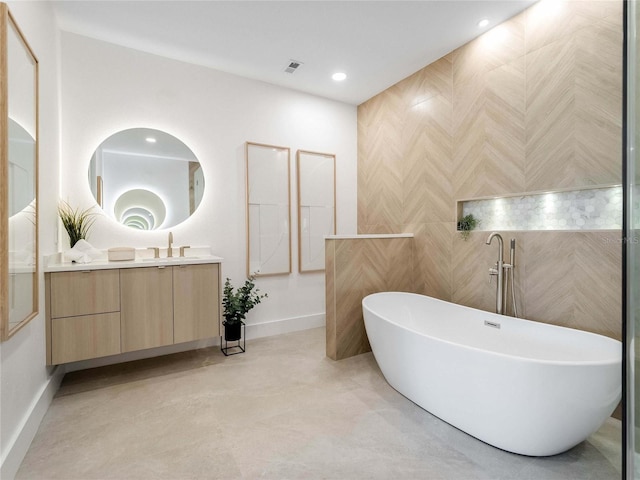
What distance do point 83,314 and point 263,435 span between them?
161 cm

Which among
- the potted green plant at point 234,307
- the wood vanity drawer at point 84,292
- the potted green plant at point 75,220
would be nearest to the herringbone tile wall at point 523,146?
the potted green plant at point 234,307

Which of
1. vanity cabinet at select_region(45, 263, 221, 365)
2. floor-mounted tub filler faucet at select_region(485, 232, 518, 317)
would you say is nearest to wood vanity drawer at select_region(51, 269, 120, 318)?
vanity cabinet at select_region(45, 263, 221, 365)

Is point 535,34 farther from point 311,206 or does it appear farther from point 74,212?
point 74,212

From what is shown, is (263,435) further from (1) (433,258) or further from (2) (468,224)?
(2) (468,224)

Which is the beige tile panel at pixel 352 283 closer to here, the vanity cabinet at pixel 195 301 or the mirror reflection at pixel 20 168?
the vanity cabinet at pixel 195 301

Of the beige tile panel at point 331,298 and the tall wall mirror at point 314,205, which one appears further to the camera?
the tall wall mirror at point 314,205

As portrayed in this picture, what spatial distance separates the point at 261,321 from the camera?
3.60 metres

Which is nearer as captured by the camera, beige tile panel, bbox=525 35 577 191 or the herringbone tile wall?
the herringbone tile wall

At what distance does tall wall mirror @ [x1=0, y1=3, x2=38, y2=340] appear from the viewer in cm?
141

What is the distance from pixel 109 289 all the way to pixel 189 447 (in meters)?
1.36

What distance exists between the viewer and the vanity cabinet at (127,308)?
2242 mm

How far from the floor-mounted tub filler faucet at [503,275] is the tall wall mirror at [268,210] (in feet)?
7.12

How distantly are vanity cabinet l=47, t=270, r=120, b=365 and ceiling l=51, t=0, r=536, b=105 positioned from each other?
2061 mm

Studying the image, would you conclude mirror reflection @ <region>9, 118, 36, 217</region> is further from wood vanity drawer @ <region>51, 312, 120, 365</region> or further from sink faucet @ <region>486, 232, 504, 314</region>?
sink faucet @ <region>486, 232, 504, 314</region>
